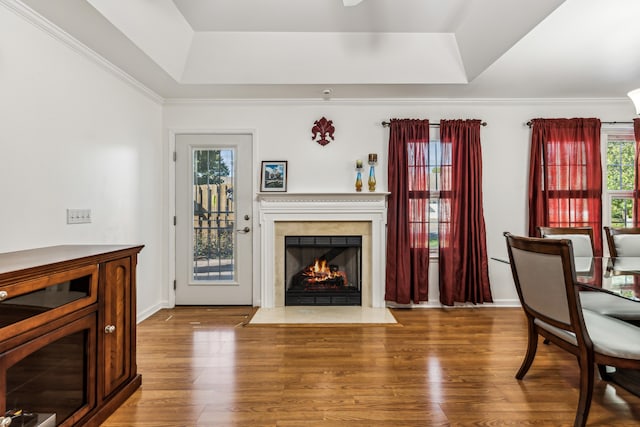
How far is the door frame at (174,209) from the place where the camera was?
3951 mm

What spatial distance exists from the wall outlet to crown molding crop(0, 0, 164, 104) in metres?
1.19

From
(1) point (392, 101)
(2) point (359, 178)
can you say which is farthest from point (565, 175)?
(2) point (359, 178)

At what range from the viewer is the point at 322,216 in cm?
391

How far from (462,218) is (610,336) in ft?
7.14

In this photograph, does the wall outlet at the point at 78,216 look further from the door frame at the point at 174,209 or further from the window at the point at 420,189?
the window at the point at 420,189

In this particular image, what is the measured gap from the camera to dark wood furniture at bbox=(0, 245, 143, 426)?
140 cm

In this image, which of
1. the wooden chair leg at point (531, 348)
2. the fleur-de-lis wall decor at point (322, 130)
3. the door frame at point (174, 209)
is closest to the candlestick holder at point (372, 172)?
the fleur-de-lis wall decor at point (322, 130)

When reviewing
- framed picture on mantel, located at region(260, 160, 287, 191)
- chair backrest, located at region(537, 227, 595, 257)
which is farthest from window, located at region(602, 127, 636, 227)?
framed picture on mantel, located at region(260, 160, 287, 191)

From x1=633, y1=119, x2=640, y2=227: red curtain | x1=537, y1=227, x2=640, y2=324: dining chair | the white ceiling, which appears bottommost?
x1=537, y1=227, x2=640, y2=324: dining chair

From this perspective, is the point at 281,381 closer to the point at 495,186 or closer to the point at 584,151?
the point at 495,186

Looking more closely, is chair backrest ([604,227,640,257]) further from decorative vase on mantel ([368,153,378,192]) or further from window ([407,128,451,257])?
decorative vase on mantel ([368,153,378,192])

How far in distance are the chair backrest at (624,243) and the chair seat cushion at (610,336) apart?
126 centimetres

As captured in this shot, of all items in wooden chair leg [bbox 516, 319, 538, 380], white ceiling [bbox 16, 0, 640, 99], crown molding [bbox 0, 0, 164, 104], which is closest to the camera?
crown molding [bbox 0, 0, 164, 104]

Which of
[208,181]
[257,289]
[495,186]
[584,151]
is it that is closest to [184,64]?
[208,181]
